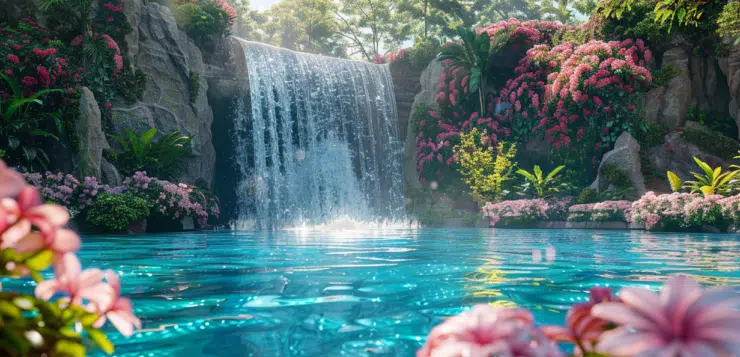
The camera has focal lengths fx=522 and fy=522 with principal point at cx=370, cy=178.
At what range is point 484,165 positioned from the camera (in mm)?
Result: 19859

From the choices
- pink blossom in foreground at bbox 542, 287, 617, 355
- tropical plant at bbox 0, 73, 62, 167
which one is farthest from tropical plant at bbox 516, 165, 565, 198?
pink blossom in foreground at bbox 542, 287, 617, 355

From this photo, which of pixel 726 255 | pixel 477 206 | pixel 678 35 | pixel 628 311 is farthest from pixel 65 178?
pixel 678 35

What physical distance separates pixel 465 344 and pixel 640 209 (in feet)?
46.6

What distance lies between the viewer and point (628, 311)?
2.10 feet

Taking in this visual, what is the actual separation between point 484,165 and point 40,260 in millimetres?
19673

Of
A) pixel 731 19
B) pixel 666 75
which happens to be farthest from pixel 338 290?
pixel 666 75

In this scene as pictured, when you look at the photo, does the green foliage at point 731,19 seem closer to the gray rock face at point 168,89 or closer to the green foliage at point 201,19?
the gray rock face at point 168,89

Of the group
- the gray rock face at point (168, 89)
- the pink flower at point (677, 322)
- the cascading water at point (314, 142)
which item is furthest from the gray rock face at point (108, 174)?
the pink flower at point (677, 322)

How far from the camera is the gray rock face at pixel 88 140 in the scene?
40.0ft

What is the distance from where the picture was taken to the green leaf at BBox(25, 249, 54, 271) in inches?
31.6

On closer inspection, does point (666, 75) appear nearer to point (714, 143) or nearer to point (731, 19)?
point (714, 143)

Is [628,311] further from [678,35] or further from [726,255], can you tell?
[678,35]

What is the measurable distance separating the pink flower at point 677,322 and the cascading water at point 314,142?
18234 millimetres

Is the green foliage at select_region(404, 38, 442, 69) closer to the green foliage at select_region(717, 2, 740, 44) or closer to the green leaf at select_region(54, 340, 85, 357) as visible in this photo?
the green foliage at select_region(717, 2, 740, 44)
